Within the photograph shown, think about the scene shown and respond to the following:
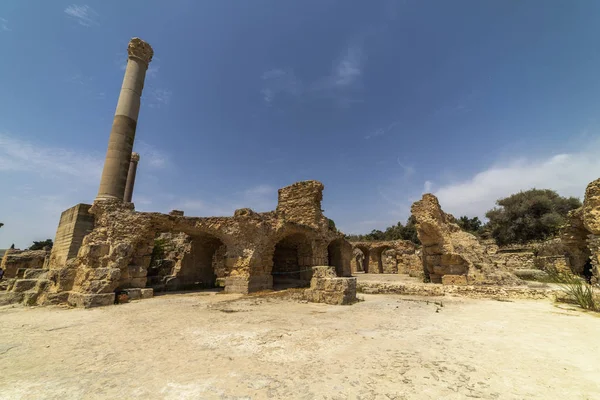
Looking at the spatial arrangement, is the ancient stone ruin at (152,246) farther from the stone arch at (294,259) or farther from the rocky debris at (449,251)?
the rocky debris at (449,251)

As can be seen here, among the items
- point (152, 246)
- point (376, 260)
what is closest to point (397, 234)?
point (376, 260)

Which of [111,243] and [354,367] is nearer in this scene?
[354,367]

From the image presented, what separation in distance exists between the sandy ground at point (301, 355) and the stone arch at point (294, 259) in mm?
7636

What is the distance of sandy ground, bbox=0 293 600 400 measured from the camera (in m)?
2.72

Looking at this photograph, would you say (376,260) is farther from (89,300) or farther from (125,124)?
(89,300)

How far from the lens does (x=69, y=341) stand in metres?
4.42

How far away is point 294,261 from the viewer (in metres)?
16.4

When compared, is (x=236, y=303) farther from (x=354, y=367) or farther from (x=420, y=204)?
(x=420, y=204)

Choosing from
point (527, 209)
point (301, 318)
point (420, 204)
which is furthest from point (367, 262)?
point (301, 318)

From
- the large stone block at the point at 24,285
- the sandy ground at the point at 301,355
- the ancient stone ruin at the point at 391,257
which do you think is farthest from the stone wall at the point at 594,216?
the large stone block at the point at 24,285

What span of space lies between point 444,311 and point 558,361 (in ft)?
12.0

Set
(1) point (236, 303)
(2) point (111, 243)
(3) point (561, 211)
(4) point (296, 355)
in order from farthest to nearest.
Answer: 1. (3) point (561, 211)
2. (2) point (111, 243)
3. (1) point (236, 303)
4. (4) point (296, 355)

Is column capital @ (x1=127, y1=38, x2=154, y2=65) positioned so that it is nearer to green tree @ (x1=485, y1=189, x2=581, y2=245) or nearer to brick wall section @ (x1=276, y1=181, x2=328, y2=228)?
brick wall section @ (x1=276, y1=181, x2=328, y2=228)

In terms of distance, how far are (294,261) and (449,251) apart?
28.2 feet
